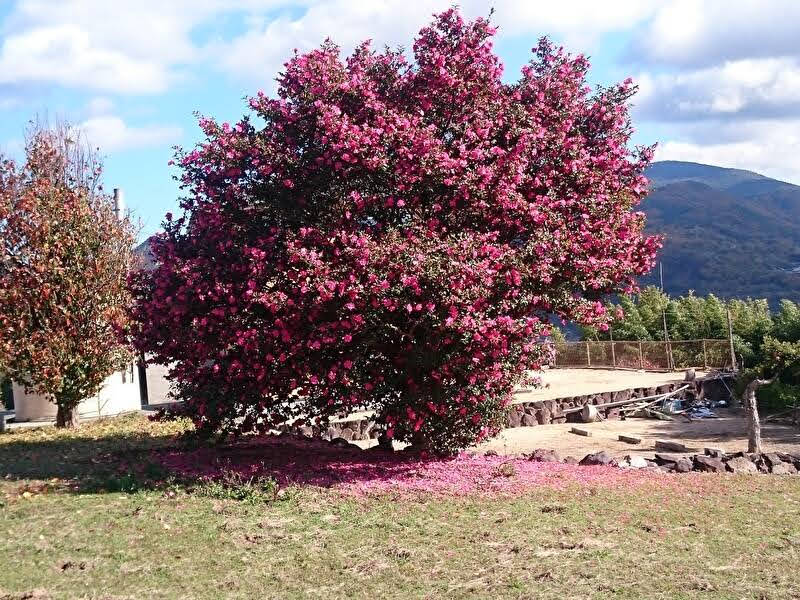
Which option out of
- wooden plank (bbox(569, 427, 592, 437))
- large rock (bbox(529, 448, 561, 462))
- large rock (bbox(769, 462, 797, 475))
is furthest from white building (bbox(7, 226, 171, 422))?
large rock (bbox(769, 462, 797, 475))

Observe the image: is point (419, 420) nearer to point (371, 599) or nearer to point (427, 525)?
point (427, 525)

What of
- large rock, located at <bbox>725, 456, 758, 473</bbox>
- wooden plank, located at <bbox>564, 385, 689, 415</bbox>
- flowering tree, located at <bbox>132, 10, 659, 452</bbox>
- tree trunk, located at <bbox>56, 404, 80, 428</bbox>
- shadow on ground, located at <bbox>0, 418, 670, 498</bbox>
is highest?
flowering tree, located at <bbox>132, 10, 659, 452</bbox>

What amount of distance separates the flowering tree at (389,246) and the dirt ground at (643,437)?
4.92 m

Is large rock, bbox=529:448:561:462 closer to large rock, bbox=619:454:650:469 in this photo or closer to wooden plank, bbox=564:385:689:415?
large rock, bbox=619:454:650:469

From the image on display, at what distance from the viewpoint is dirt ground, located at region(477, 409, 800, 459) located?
15992 mm

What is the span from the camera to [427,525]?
27.1 feet

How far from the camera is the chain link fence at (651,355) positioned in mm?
28734

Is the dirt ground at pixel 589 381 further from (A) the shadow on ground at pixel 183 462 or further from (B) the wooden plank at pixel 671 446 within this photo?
(A) the shadow on ground at pixel 183 462

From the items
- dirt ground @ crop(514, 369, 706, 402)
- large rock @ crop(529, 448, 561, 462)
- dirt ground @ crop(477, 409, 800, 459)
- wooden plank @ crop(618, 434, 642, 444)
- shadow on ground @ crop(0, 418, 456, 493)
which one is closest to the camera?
shadow on ground @ crop(0, 418, 456, 493)

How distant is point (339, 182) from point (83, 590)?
5667 mm

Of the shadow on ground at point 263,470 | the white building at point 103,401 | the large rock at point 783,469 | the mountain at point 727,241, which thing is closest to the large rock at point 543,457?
the shadow on ground at point 263,470

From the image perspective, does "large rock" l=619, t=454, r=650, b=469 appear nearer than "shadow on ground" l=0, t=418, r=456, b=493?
No

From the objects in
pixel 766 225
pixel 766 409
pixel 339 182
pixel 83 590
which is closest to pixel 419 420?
pixel 339 182

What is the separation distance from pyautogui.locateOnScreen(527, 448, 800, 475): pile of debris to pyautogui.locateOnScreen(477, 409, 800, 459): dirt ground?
92.4 inches
